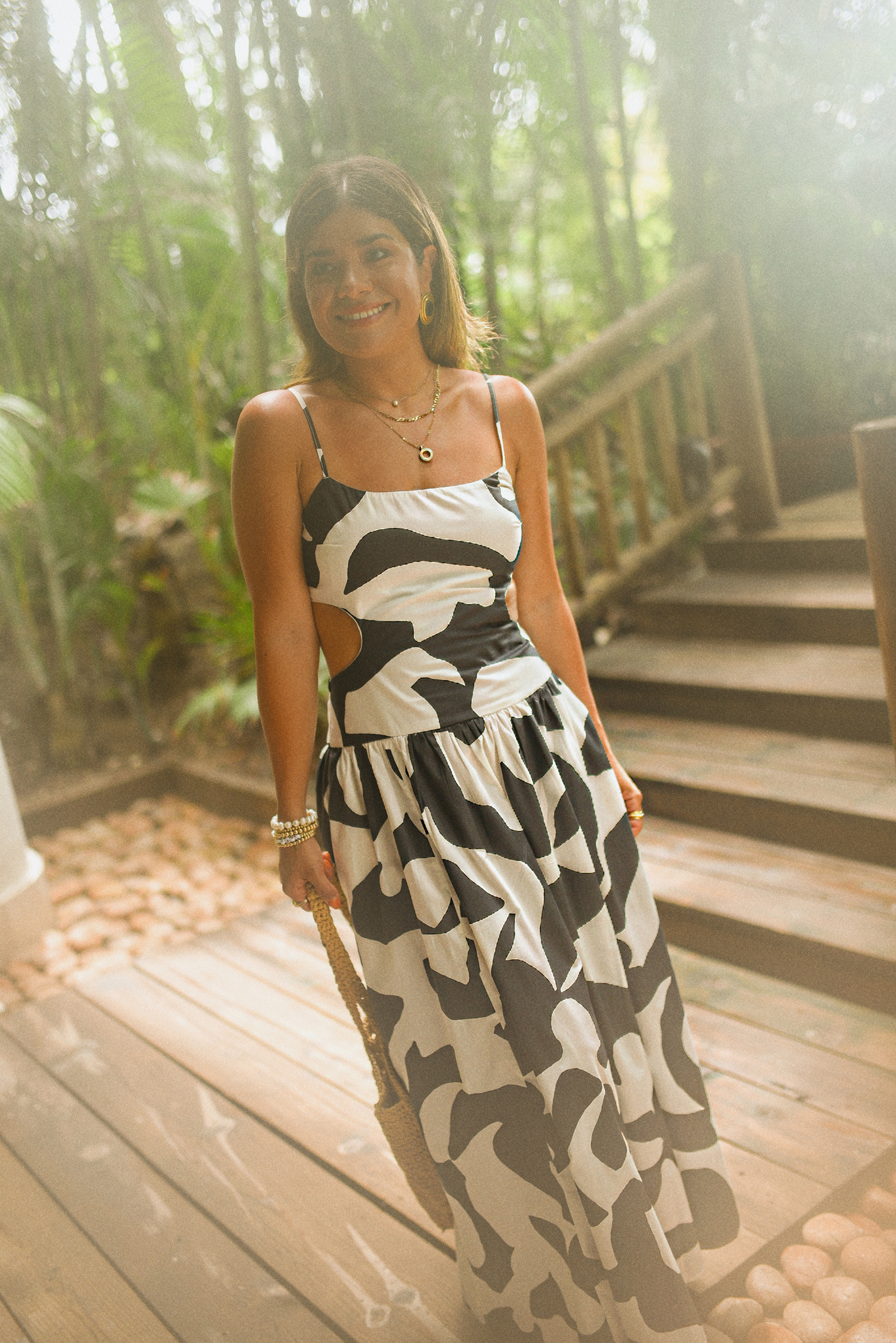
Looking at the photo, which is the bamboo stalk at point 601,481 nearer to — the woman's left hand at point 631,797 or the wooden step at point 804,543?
the wooden step at point 804,543

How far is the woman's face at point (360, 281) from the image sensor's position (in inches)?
51.9

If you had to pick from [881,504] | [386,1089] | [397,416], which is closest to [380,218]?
[397,416]

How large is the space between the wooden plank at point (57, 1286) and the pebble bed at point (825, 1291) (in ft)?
2.81

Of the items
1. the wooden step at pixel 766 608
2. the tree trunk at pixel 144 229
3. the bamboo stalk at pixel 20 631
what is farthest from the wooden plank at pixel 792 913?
the tree trunk at pixel 144 229

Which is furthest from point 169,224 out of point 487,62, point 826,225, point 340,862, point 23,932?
point 340,862

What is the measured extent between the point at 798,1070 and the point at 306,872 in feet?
3.74

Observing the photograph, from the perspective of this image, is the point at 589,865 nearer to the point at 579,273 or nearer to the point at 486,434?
the point at 486,434

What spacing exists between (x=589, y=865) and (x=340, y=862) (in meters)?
0.34

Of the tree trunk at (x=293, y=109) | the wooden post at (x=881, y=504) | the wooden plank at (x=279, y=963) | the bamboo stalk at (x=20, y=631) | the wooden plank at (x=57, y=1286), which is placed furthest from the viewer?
the bamboo stalk at (x=20, y=631)

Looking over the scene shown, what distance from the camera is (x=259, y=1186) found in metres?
1.93

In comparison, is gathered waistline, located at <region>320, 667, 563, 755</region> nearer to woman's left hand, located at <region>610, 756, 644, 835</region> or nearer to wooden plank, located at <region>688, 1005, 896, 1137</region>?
woman's left hand, located at <region>610, 756, 644, 835</region>

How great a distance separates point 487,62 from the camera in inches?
152

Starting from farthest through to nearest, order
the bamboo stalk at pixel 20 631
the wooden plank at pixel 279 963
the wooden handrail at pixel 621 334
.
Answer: the bamboo stalk at pixel 20 631 < the wooden handrail at pixel 621 334 < the wooden plank at pixel 279 963

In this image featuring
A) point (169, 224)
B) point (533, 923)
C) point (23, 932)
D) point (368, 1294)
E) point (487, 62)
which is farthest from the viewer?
point (169, 224)
